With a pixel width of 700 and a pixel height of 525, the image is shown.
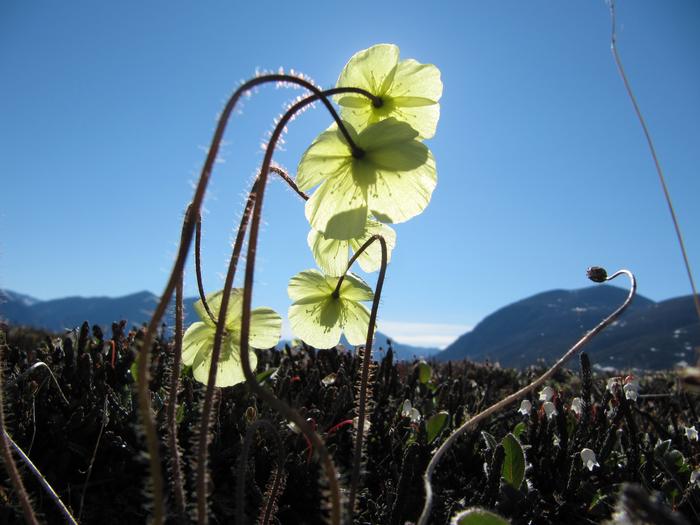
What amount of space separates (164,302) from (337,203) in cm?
57

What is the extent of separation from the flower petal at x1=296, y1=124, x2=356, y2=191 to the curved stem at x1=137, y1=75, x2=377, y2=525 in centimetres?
16

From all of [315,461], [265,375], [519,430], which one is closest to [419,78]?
[315,461]

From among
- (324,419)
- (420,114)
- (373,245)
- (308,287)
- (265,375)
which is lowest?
(324,419)

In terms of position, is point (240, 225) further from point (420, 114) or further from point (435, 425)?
point (435, 425)

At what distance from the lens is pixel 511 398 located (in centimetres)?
126

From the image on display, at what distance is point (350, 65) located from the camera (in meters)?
1.36

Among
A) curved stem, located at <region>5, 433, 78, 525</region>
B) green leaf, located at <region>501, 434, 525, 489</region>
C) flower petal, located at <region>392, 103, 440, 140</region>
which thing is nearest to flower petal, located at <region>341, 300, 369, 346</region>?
flower petal, located at <region>392, 103, 440, 140</region>

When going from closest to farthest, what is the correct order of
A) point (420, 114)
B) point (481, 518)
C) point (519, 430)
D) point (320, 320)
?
point (481, 518) → point (420, 114) → point (320, 320) → point (519, 430)

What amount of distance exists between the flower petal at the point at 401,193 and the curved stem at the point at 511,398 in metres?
0.50

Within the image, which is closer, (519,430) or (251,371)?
(251,371)

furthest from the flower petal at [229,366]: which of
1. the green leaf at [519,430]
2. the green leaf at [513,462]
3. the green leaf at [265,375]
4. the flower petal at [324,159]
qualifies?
the green leaf at [519,430]

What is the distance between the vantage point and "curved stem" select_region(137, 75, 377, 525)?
0.79m

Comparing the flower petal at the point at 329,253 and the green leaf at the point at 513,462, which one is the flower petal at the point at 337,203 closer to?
the flower petal at the point at 329,253

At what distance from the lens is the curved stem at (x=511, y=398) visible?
1.06 m
